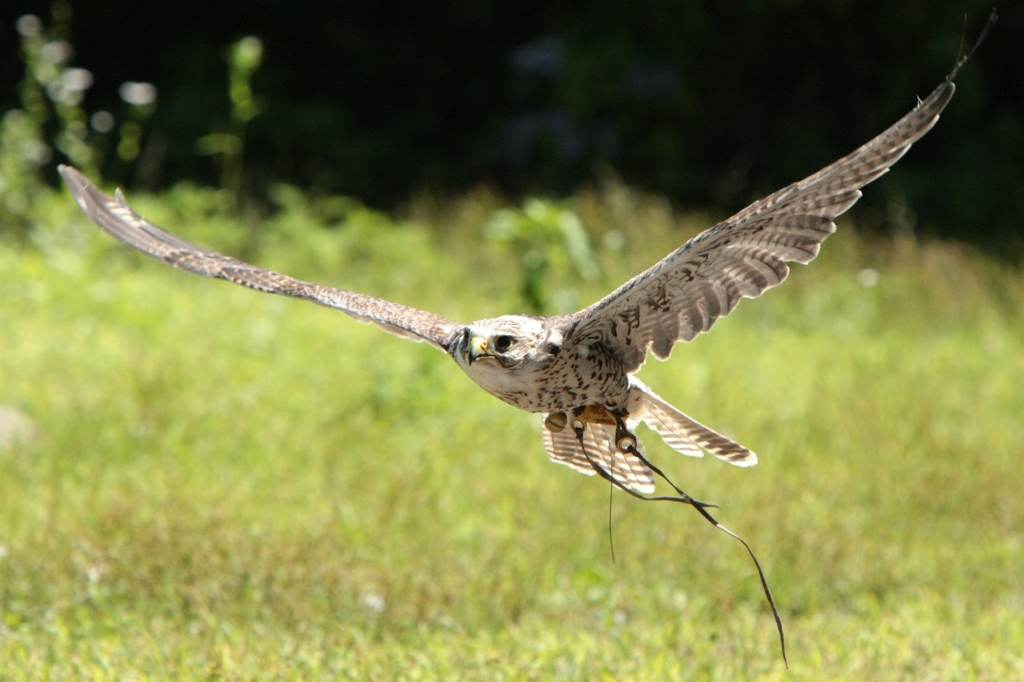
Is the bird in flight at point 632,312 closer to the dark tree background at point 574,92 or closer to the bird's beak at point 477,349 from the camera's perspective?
the bird's beak at point 477,349

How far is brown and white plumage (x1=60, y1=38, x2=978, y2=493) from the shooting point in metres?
2.78

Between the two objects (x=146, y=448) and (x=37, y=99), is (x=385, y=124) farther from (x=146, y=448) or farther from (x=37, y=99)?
(x=146, y=448)

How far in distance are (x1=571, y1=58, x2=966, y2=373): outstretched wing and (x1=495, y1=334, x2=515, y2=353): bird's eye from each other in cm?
19

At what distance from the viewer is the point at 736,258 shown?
3.16 metres

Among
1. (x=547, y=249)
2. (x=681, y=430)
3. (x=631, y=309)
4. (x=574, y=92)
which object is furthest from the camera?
(x=574, y=92)

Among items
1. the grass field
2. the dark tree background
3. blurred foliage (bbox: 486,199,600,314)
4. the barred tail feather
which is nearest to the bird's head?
the barred tail feather

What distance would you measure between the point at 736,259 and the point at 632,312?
31 cm

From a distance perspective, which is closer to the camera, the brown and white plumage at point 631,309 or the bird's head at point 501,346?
the brown and white plumage at point 631,309

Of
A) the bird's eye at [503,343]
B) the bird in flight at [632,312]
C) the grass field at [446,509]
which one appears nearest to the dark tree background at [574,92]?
the grass field at [446,509]

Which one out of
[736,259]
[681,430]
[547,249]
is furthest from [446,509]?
[736,259]

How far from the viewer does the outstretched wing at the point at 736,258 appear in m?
2.72

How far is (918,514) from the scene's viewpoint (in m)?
5.46

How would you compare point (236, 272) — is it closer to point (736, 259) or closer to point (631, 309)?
point (631, 309)

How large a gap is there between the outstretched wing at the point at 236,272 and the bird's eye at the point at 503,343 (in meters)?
0.29
